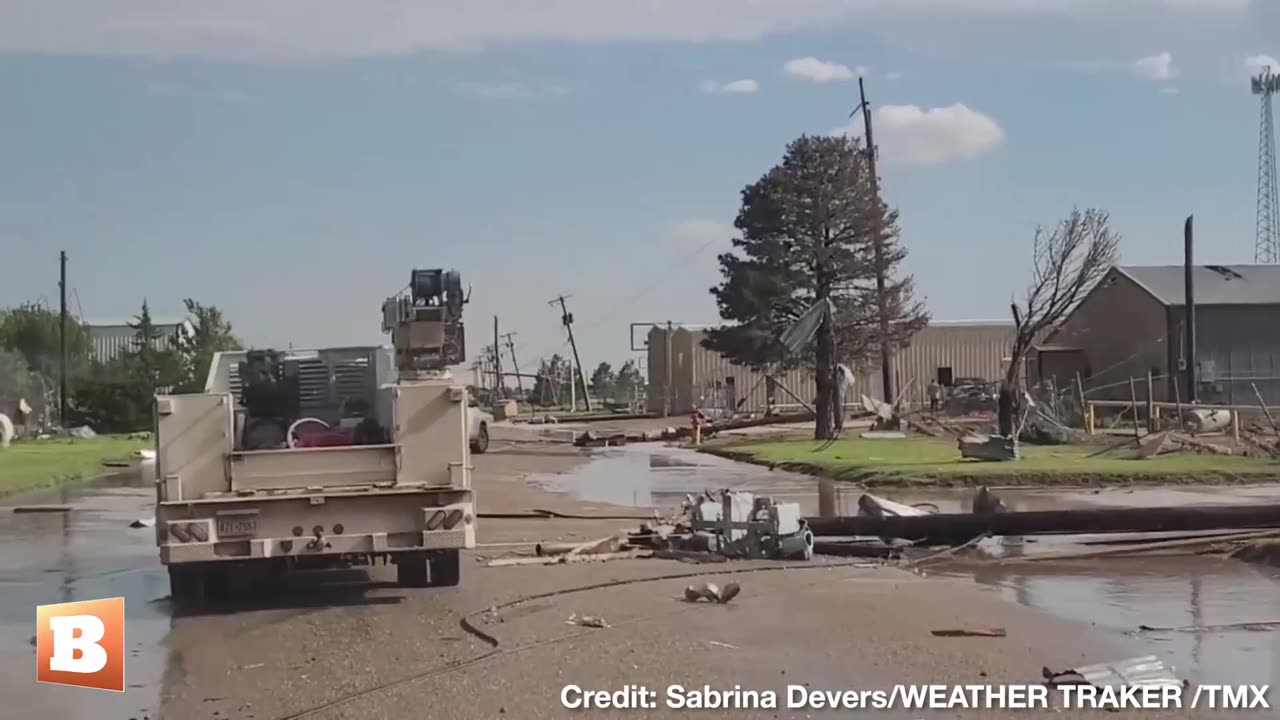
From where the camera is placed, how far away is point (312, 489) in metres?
12.2

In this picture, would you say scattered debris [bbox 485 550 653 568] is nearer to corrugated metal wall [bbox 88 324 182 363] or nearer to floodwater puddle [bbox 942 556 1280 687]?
floodwater puddle [bbox 942 556 1280 687]

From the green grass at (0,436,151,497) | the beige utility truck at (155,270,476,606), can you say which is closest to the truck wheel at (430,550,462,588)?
the beige utility truck at (155,270,476,606)

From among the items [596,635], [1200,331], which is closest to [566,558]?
[596,635]

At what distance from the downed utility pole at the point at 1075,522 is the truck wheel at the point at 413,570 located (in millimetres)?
5032

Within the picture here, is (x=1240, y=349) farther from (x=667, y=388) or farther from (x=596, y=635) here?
(x=596, y=635)

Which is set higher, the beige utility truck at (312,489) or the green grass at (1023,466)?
the beige utility truck at (312,489)

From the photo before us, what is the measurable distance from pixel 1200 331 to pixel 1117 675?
51.9 metres

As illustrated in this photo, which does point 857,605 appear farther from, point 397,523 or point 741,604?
point 397,523

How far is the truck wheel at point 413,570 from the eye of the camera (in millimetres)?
13141

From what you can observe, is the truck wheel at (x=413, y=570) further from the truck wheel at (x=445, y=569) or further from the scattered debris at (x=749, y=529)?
the scattered debris at (x=749, y=529)

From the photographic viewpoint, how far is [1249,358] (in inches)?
2231

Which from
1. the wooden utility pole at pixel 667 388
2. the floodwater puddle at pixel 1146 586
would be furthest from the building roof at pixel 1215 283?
the floodwater puddle at pixel 1146 586

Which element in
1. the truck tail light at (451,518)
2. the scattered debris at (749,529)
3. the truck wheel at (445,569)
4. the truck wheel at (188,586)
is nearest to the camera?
the truck tail light at (451,518)

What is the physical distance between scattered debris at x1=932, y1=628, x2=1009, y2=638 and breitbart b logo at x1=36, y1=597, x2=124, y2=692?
5412mm
